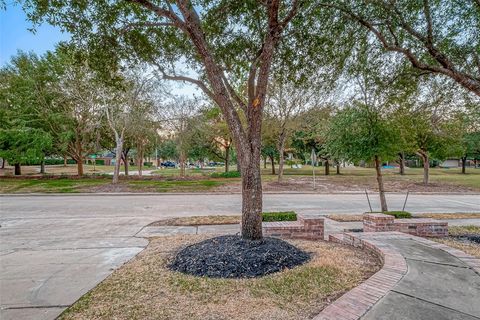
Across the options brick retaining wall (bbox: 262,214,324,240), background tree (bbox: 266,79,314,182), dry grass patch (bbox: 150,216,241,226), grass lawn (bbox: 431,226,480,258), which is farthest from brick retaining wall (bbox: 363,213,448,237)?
background tree (bbox: 266,79,314,182)

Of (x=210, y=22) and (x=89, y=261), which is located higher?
(x=210, y=22)

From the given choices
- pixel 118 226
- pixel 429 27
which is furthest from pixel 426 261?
pixel 118 226

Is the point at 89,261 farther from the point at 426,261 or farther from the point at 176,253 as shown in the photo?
the point at 426,261

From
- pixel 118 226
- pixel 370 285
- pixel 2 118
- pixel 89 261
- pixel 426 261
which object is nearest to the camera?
pixel 370 285

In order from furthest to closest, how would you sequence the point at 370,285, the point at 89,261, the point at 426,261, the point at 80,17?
the point at 80,17
the point at 89,261
the point at 426,261
the point at 370,285

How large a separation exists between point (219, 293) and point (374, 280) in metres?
1.79

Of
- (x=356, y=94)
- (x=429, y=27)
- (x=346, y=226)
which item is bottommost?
(x=346, y=226)

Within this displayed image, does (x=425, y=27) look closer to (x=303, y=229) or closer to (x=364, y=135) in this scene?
(x=364, y=135)

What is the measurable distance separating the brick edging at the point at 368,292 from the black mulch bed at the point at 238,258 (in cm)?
109

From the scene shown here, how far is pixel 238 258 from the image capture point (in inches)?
163

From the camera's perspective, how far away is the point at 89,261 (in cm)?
474

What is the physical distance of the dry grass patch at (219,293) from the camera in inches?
112

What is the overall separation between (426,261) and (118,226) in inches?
271

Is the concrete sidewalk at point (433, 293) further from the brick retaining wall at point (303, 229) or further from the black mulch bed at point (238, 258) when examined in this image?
the brick retaining wall at point (303, 229)
